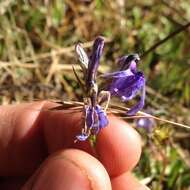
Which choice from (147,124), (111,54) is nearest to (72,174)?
(147,124)

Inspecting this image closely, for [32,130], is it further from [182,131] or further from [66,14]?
[66,14]

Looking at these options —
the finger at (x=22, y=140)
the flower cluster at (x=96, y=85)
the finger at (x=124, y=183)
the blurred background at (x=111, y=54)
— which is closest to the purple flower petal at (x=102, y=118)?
the flower cluster at (x=96, y=85)

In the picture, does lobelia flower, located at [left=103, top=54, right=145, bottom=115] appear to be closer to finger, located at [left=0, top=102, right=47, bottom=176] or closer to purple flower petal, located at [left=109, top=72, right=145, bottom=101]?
purple flower petal, located at [left=109, top=72, right=145, bottom=101]

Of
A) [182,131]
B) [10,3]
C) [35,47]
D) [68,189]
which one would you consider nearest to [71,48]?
[35,47]

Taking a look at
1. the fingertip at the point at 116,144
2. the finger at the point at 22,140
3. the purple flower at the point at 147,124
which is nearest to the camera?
the fingertip at the point at 116,144

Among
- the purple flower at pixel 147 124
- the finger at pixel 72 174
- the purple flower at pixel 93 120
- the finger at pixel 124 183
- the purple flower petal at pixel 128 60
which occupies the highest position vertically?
the purple flower petal at pixel 128 60

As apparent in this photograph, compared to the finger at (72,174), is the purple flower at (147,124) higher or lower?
higher

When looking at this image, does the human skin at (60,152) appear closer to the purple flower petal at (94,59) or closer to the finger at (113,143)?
the finger at (113,143)

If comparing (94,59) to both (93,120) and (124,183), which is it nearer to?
(93,120)

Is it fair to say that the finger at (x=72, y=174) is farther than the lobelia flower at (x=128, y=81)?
No
